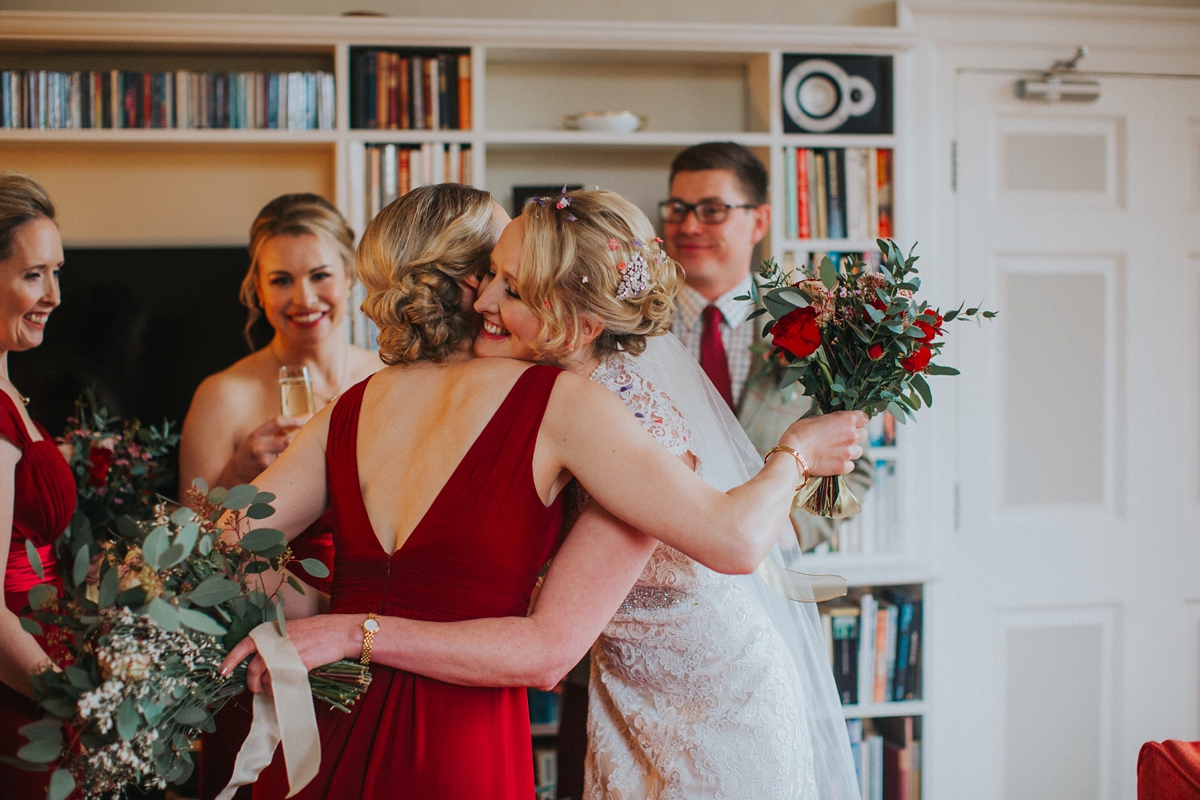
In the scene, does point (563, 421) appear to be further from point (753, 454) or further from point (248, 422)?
point (248, 422)

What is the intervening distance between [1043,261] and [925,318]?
2134 mm

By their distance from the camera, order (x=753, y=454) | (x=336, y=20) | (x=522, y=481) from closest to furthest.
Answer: (x=522, y=481) → (x=753, y=454) → (x=336, y=20)

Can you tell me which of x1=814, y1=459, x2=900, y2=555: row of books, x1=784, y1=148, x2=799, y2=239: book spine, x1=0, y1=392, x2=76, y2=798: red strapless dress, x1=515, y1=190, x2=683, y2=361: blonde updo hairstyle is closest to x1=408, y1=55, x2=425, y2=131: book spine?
Result: x1=784, y1=148, x2=799, y2=239: book spine

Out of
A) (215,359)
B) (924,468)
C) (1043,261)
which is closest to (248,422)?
(215,359)

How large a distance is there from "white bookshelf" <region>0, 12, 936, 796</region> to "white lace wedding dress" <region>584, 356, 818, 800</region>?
1471 millimetres

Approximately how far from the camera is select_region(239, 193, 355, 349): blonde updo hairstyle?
2.41 metres

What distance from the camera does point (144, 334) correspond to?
2.91 meters

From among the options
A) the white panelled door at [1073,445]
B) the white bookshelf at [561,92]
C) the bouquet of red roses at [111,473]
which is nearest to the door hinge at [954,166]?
the white panelled door at [1073,445]

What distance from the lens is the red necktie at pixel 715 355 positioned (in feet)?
8.82

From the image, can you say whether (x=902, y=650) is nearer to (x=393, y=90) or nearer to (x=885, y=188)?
(x=885, y=188)

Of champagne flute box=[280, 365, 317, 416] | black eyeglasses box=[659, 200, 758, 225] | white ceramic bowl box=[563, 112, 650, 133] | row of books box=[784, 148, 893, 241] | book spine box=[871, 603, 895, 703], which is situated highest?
white ceramic bowl box=[563, 112, 650, 133]

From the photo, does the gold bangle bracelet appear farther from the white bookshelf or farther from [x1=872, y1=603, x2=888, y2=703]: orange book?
[x1=872, y1=603, x2=888, y2=703]: orange book

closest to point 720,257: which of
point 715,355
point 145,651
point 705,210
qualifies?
point 705,210

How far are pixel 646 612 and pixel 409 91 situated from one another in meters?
2.02
